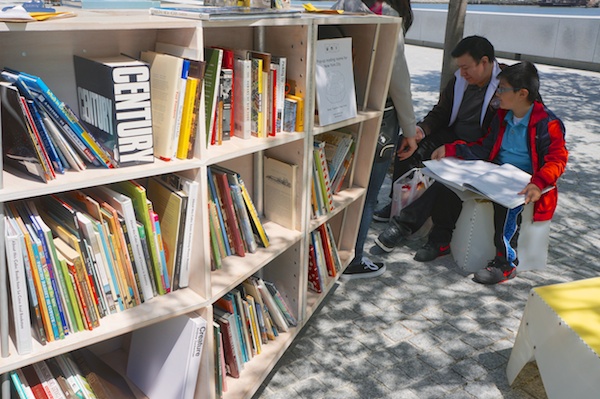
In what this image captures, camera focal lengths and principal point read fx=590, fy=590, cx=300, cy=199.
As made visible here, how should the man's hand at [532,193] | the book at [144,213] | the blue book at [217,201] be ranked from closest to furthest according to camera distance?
the book at [144,213] < the blue book at [217,201] < the man's hand at [532,193]

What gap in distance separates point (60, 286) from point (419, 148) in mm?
3508

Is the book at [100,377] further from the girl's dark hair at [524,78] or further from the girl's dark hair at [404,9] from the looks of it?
the girl's dark hair at [524,78]

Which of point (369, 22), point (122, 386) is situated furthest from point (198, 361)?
point (369, 22)

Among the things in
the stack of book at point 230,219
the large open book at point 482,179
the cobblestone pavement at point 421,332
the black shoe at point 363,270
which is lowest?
the cobblestone pavement at point 421,332

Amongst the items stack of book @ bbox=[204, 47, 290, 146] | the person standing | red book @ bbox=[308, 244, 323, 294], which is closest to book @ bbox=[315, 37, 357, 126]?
stack of book @ bbox=[204, 47, 290, 146]

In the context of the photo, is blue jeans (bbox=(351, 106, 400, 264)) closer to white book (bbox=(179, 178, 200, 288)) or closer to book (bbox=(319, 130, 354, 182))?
book (bbox=(319, 130, 354, 182))

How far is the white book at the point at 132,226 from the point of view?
210cm

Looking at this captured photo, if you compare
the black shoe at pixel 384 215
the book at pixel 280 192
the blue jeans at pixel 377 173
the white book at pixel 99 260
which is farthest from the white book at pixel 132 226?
the black shoe at pixel 384 215

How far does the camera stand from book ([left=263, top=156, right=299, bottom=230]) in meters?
2.88

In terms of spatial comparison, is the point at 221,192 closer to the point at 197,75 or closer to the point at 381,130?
the point at 197,75

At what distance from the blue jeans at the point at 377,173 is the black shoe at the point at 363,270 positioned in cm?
→ 4

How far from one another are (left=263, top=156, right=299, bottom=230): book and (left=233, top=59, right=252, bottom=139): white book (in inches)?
15.9

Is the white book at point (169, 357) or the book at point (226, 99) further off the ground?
the book at point (226, 99)

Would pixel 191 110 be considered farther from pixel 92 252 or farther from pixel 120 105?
pixel 92 252
